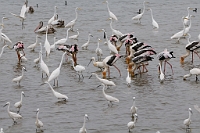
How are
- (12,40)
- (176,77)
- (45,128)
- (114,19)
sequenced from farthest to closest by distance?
(114,19)
(12,40)
(176,77)
(45,128)

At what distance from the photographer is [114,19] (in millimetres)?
27766

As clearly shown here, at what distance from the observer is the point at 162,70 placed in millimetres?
18344

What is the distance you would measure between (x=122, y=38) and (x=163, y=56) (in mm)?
3229

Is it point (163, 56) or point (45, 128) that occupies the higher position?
point (163, 56)

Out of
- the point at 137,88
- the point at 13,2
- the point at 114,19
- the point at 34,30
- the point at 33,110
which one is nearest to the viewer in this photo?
the point at 33,110

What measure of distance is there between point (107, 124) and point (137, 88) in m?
3.26

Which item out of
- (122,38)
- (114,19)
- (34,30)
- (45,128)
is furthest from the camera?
(114,19)

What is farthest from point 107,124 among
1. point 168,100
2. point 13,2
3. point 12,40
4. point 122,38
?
point 13,2

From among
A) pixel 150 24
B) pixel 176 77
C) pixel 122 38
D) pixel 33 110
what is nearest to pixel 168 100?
pixel 176 77

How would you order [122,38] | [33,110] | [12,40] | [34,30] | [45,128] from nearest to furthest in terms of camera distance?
[45,128]
[33,110]
[122,38]
[12,40]
[34,30]

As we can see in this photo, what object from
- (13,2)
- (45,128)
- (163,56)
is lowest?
(45,128)

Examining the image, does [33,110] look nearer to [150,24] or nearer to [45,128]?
[45,128]

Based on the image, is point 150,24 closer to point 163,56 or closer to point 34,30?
point 34,30

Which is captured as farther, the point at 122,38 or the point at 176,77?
the point at 122,38
